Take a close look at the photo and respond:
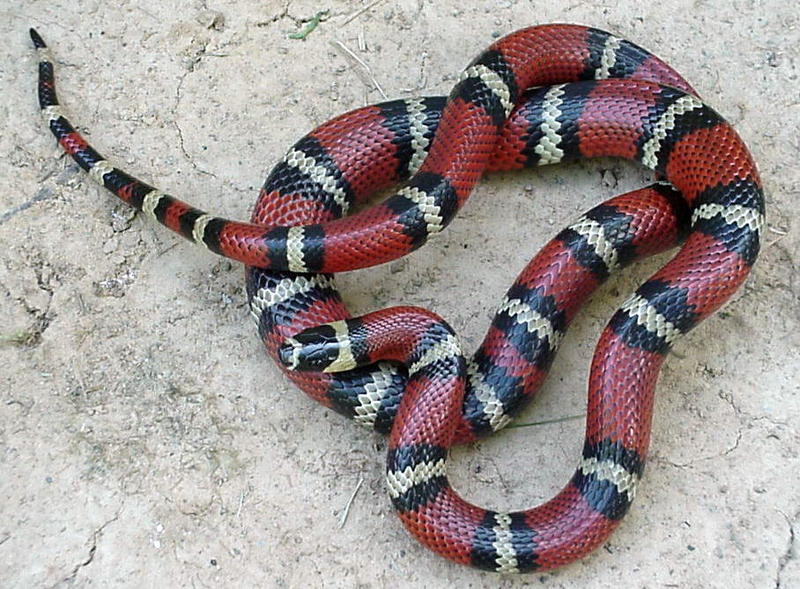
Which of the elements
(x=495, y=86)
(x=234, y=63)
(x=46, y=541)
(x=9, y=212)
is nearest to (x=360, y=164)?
(x=495, y=86)

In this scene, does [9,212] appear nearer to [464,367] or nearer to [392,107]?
[392,107]

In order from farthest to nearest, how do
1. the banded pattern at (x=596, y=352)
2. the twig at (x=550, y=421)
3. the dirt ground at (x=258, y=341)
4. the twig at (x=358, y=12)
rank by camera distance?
the twig at (x=358, y=12) < the twig at (x=550, y=421) < the dirt ground at (x=258, y=341) < the banded pattern at (x=596, y=352)

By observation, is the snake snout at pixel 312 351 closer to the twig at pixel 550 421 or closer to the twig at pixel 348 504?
the twig at pixel 348 504

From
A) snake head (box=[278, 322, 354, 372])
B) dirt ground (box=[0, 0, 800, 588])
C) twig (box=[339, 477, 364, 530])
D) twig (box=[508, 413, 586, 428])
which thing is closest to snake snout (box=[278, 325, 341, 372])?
snake head (box=[278, 322, 354, 372])

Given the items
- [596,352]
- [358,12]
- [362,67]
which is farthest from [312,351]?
[358,12]

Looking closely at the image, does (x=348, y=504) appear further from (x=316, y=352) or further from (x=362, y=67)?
(x=362, y=67)

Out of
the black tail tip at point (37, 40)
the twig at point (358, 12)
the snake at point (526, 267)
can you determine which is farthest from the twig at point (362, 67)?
the black tail tip at point (37, 40)
